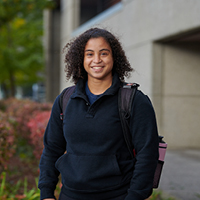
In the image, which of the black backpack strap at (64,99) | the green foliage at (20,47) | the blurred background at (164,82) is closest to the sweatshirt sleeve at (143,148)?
the black backpack strap at (64,99)

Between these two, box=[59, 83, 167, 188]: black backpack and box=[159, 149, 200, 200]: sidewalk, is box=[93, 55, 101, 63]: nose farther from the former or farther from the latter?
box=[159, 149, 200, 200]: sidewalk

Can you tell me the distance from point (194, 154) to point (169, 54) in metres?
2.44

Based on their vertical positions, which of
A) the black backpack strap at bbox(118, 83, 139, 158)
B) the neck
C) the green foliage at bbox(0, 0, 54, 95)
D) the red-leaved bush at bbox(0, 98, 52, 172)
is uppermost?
the green foliage at bbox(0, 0, 54, 95)

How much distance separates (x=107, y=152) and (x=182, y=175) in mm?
4037

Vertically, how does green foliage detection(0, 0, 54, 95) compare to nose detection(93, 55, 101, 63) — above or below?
above

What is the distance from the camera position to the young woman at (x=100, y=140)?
6.51ft

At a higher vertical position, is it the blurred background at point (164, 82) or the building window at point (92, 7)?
the building window at point (92, 7)

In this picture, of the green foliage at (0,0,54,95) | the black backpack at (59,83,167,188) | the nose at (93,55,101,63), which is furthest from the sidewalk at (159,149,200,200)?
the green foliage at (0,0,54,95)

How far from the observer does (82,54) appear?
7.46 feet

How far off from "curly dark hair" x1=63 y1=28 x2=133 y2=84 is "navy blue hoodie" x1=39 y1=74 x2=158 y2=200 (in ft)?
0.78

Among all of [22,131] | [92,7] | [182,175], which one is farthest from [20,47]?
[182,175]

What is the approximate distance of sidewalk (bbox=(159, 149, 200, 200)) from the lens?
4.61m

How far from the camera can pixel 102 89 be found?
7.24 feet

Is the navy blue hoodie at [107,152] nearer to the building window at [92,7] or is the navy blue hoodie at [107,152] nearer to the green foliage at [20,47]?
the building window at [92,7]
